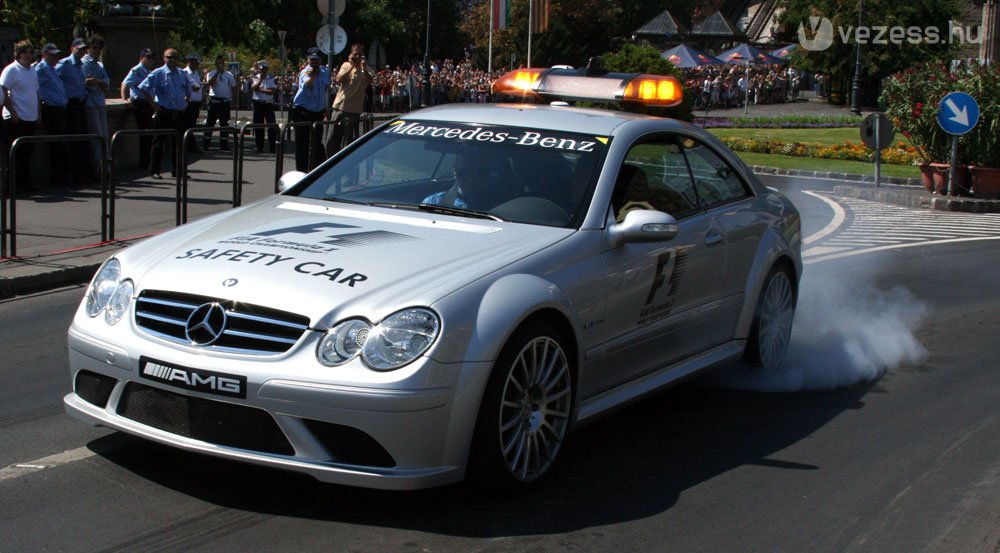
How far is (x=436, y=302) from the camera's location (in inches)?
183

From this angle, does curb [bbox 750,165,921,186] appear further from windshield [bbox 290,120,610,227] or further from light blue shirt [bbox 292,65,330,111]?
windshield [bbox 290,120,610,227]

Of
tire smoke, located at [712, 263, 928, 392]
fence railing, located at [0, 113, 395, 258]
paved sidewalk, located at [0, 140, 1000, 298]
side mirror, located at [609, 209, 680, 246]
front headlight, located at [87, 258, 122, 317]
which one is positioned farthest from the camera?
fence railing, located at [0, 113, 395, 258]

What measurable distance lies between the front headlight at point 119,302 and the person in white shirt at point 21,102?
10460 millimetres

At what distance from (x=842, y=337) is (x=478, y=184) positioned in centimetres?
378

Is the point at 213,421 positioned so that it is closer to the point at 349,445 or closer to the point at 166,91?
the point at 349,445

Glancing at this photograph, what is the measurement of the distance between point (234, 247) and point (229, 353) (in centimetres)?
68

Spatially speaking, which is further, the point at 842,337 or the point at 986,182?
the point at 986,182

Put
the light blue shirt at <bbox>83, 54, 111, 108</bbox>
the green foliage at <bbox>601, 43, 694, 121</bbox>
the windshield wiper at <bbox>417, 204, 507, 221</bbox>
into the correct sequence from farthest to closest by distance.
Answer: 1. the green foliage at <bbox>601, 43, 694, 121</bbox>
2. the light blue shirt at <bbox>83, 54, 111, 108</bbox>
3. the windshield wiper at <bbox>417, 204, 507, 221</bbox>

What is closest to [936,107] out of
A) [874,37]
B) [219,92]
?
[219,92]

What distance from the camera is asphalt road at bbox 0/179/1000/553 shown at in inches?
183

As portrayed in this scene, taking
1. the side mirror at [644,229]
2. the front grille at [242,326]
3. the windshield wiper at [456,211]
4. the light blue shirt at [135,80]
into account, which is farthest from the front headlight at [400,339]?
the light blue shirt at [135,80]

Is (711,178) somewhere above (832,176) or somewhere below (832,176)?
above

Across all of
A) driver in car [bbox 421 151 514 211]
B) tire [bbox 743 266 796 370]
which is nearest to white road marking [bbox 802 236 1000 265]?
tire [bbox 743 266 796 370]

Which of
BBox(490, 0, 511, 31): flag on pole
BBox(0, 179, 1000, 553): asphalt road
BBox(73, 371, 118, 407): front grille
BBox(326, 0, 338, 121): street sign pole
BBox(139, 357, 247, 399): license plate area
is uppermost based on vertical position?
BBox(490, 0, 511, 31): flag on pole
